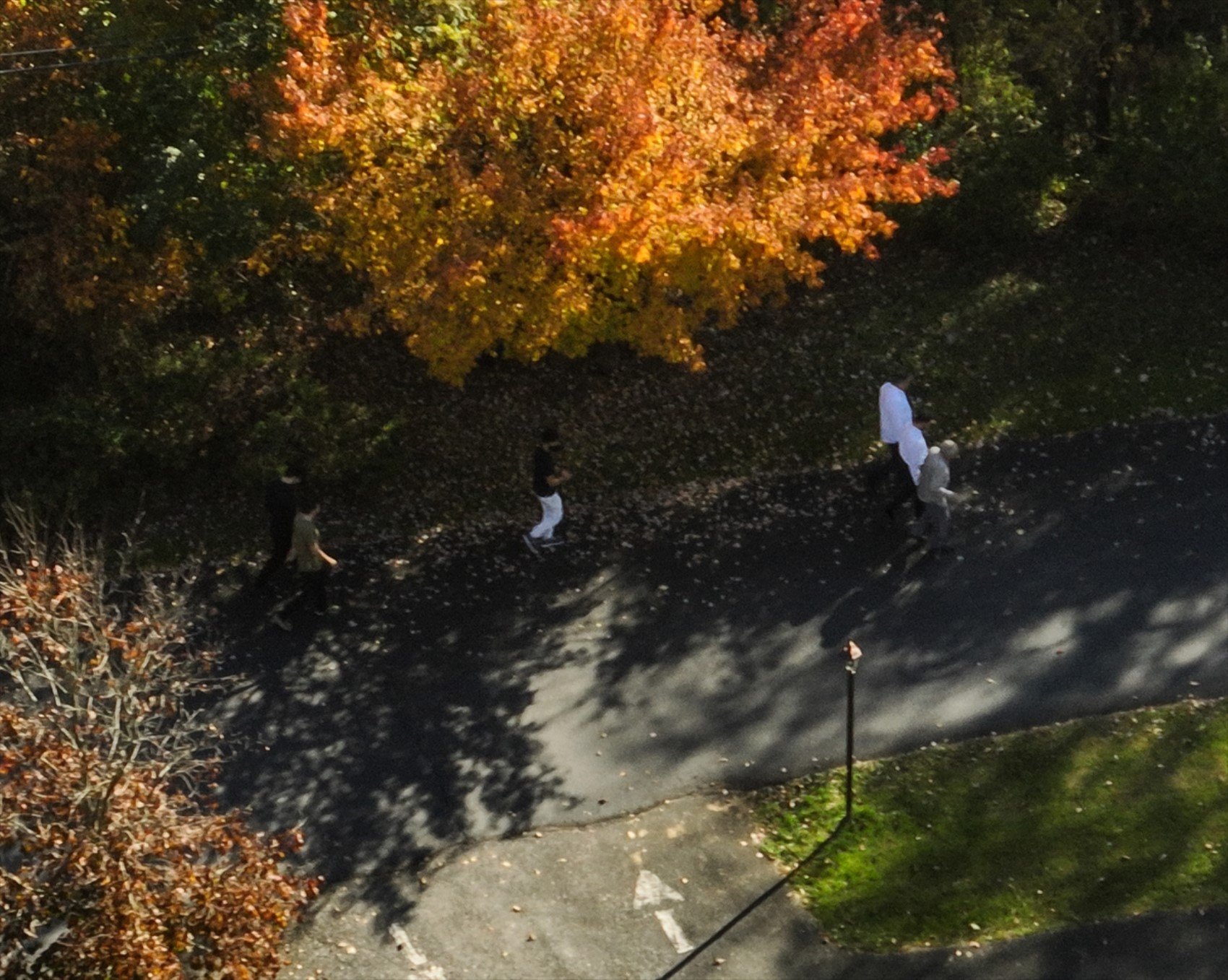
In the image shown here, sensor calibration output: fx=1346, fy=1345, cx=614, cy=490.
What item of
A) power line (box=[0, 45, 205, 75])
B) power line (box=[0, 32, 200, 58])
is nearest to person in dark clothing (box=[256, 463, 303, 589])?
power line (box=[0, 45, 205, 75])

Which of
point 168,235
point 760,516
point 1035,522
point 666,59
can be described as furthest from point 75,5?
point 1035,522

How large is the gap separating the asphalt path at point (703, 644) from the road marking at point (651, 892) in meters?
0.72

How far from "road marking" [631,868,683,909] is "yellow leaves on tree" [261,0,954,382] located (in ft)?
16.2

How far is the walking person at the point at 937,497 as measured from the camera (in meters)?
12.7

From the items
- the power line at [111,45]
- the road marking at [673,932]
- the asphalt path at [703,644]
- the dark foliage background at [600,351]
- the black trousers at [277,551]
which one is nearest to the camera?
the road marking at [673,932]

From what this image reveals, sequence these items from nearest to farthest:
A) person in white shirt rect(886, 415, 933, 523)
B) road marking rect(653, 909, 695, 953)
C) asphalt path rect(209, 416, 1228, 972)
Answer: road marking rect(653, 909, 695, 953), asphalt path rect(209, 416, 1228, 972), person in white shirt rect(886, 415, 933, 523)

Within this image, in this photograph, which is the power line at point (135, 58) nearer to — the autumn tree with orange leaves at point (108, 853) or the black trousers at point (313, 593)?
the black trousers at point (313, 593)

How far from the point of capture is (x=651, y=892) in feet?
32.2

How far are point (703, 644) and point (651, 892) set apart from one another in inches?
115

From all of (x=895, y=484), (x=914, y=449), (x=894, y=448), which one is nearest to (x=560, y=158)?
(x=914, y=449)

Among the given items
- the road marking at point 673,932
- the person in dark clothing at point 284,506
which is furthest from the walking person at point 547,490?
the road marking at point 673,932

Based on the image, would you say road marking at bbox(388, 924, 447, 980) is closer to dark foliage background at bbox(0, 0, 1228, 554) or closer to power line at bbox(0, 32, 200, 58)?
dark foliage background at bbox(0, 0, 1228, 554)

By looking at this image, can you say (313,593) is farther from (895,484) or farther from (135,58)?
(895,484)

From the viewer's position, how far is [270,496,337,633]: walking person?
12242 mm
